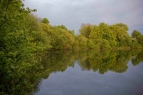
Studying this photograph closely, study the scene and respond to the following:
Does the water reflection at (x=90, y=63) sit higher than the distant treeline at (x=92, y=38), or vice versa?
the distant treeline at (x=92, y=38)

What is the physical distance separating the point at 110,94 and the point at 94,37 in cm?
7213

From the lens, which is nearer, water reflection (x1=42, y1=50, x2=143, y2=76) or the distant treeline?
water reflection (x1=42, y1=50, x2=143, y2=76)

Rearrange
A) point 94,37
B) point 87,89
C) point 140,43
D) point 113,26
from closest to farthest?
point 87,89 → point 94,37 → point 113,26 → point 140,43

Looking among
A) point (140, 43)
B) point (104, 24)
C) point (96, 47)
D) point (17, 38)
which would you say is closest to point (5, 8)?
point (17, 38)

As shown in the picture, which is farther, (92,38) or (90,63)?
(92,38)

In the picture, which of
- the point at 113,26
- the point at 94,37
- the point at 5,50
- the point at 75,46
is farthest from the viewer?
the point at 113,26

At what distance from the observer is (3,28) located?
25.1 ft

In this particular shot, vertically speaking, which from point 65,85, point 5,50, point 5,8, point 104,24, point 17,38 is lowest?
point 65,85

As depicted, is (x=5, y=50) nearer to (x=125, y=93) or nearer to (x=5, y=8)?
(x=5, y=8)

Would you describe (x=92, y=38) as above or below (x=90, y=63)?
above

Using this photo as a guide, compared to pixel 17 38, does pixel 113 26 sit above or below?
above

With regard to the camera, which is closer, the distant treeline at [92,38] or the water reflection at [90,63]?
the water reflection at [90,63]

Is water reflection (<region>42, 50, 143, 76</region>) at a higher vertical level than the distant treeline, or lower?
lower

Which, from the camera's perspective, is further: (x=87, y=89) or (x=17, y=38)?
(x=87, y=89)
